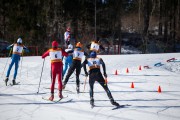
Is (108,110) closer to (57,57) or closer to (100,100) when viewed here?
(100,100)

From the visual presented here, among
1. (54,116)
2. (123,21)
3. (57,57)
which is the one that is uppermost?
(123,21)

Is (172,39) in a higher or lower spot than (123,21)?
lower

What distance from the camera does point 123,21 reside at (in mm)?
50938

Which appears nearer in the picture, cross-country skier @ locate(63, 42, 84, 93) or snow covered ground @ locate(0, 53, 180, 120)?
snow covered ground @ locate(0, 53, 180, 120)

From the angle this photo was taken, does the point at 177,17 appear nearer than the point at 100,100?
No

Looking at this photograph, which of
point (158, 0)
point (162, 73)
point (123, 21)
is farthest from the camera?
point (123, 21)

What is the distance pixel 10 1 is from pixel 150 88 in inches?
1099

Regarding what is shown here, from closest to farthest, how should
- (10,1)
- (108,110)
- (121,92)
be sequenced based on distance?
(108,110), (121,92), (10,1)

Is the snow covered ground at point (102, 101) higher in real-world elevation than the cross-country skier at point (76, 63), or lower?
lower

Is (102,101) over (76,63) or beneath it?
beneath

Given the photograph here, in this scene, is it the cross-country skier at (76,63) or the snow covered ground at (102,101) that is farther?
the cross-country skier at (76,63)

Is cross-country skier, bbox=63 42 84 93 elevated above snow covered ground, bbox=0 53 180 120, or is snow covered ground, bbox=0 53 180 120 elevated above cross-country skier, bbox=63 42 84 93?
cross-country skier, bbox=63 42 84 93

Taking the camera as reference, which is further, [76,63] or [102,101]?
[76,63]

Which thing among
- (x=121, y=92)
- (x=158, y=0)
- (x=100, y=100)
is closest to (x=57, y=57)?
(x=100, y=100)
